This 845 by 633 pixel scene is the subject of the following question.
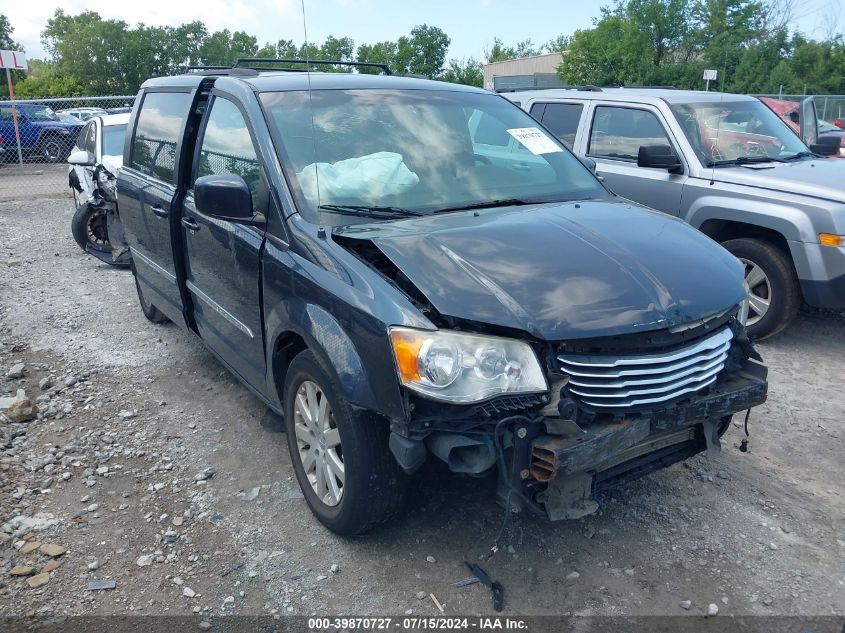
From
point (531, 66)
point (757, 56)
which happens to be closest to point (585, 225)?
point (757, 56)

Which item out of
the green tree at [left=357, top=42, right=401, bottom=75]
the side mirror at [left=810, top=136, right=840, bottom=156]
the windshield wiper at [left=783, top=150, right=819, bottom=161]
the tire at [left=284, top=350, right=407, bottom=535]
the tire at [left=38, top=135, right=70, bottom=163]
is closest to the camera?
the tire at [left=284, top=350, right=407, bottom=535]

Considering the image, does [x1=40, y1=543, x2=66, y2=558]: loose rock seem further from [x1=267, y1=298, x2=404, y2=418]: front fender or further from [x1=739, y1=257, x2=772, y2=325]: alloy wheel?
[x1=739, y1=257, x2=772, y2=325]: alloy wheel

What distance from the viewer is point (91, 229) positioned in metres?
8.96

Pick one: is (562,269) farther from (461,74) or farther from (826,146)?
(461,74)

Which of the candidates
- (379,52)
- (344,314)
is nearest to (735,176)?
(344,314)

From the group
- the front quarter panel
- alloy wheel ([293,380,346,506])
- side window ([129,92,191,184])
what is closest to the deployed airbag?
the front quarter panel

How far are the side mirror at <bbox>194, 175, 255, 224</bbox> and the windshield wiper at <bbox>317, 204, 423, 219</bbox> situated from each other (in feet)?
1.18

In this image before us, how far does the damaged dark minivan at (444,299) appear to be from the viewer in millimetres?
2676

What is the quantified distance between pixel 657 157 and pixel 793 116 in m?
4.57

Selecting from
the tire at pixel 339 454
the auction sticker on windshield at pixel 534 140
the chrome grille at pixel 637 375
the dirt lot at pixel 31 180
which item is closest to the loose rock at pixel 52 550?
the tire at pixel 339 454

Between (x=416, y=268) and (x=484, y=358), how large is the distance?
1.55 feet

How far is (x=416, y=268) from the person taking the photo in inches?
113

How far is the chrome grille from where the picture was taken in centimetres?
272

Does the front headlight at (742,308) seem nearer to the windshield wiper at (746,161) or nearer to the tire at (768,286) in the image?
the tire at (768,286)
